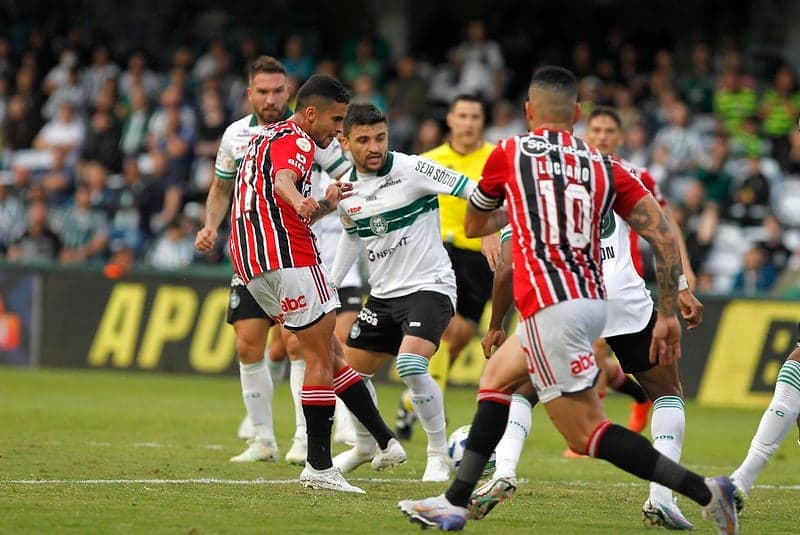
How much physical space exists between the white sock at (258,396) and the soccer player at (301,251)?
1593 millimetres

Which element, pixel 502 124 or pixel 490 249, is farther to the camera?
pixel 502 124

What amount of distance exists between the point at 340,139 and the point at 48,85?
651 inches

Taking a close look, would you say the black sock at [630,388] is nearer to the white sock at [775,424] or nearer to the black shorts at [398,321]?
the black shorts at [398,321]

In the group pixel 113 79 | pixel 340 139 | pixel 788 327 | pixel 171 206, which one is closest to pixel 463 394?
pixel 788 327

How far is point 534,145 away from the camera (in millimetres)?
6695

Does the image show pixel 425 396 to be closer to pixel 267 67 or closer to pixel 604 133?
pixel 267 67

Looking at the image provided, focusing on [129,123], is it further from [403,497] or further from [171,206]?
[403,497]

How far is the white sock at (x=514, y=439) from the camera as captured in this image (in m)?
7.98

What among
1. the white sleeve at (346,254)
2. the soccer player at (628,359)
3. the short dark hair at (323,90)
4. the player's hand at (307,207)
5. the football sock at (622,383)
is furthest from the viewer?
the football sock at (622,383)

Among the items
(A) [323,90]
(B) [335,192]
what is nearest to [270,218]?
(B) [335,192]

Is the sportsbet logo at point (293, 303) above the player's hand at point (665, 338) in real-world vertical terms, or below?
below

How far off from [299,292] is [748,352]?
930 cm

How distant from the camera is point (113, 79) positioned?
949 inches

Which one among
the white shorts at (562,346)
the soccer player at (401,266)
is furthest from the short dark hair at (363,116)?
the white shorts at (562,346)
